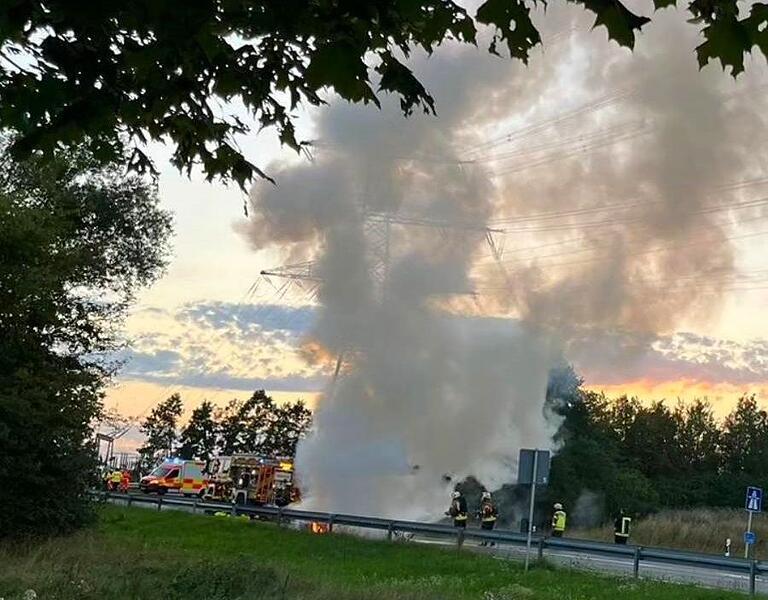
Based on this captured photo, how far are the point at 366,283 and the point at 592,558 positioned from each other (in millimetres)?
17785

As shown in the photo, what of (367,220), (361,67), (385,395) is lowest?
(361,67)

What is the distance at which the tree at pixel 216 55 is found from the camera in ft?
10.3

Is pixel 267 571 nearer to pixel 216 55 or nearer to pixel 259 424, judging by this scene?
pixel 216 55

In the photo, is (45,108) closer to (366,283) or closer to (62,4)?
(62,4)

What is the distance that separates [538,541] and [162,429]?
375 ft

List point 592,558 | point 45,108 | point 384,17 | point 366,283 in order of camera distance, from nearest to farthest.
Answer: point 384,17 < point 45,108 < point 592,558 < point 366,283

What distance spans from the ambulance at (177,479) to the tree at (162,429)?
70252mm

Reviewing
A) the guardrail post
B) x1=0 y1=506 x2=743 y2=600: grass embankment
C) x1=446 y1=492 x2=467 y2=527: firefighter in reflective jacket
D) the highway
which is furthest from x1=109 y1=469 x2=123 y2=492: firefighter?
the guardrail post

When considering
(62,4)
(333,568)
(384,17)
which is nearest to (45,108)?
(62,4)

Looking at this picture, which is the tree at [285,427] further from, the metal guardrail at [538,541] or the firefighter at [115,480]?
the metal guardrail at [538,541]

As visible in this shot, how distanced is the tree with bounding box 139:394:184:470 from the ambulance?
70.3 meters

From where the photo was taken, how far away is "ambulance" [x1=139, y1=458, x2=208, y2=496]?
171 feet

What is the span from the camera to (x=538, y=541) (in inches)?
843

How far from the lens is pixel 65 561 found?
47.0ft
